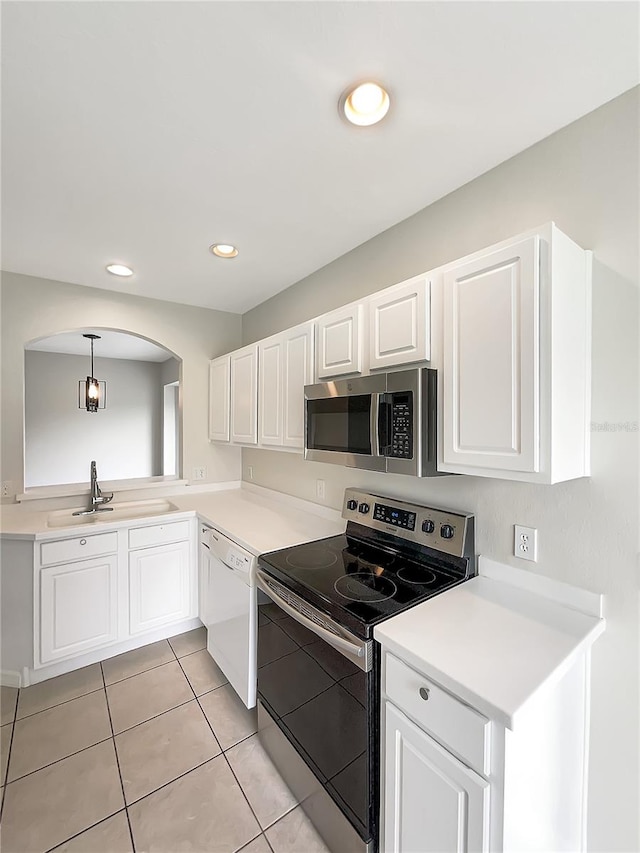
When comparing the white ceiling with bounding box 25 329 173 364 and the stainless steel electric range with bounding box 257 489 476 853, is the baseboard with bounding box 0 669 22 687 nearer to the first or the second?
the stainless steel electric range with bounding box 257 489 476 853

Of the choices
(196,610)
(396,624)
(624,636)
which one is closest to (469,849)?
(396,624)

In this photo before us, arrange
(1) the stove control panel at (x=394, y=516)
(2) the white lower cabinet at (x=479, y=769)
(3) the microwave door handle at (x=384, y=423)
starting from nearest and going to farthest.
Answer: (2) the white lower cabinet at (x=479, y=769)
(3) the microwave door handle at (x=384, y=423)
(1) the stove control panel at (x=394, y=516)

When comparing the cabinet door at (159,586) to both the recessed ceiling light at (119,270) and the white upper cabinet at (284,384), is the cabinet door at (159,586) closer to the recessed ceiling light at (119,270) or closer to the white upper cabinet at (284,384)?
the white upper cabinet at (284,384)

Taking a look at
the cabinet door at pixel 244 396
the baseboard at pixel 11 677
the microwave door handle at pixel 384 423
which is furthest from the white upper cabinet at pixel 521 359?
the baseboard at pixel 11 677

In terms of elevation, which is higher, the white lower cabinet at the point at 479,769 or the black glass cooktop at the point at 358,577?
the black glass cooktop at the point at 358,577

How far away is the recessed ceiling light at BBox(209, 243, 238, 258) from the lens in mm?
2229

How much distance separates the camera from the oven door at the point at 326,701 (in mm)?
1222

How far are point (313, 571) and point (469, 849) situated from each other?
905 mm

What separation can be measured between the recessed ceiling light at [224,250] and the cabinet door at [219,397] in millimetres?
852

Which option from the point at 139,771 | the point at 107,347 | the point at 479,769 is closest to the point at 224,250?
the point at 479,769

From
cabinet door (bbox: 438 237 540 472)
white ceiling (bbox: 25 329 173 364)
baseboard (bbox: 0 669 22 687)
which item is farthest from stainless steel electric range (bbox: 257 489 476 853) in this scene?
white ceiling (bbox: 25 329 173 364)

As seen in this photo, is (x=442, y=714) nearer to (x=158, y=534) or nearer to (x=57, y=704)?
(x=158, y=534)

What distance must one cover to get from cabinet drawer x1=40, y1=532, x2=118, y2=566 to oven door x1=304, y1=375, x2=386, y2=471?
146 centimetres

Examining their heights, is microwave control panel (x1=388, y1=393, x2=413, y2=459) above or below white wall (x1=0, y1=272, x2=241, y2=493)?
below
